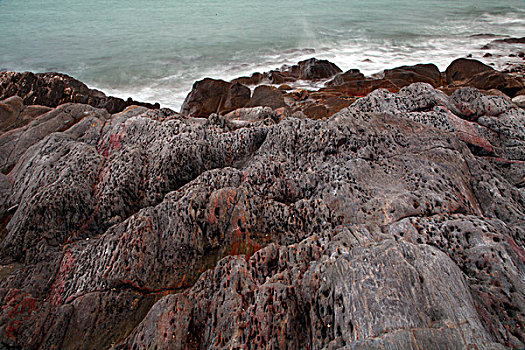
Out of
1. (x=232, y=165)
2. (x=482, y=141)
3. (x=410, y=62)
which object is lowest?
(x=410, y=62)

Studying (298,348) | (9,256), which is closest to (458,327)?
(298,348)

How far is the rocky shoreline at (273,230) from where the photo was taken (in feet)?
12.9

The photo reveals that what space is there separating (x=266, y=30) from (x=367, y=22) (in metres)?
19.3

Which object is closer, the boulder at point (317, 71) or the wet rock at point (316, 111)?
the wet rock at point (316, 111)

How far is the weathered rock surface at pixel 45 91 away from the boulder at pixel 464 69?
71.5 feet

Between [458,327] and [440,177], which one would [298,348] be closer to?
[458,327]

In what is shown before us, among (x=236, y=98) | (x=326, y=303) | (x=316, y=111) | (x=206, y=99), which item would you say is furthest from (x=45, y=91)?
(x=326, y=303)

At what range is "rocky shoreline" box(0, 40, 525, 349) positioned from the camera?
392 centimetres


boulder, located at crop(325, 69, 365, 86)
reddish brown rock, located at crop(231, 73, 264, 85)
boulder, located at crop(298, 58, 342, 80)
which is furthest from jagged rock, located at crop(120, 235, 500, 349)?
reddish brown rock, located at crop(231, 73, 264, 85)

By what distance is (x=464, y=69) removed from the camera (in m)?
21.1

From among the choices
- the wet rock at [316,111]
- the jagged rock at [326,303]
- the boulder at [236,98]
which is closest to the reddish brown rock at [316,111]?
the wet rock at [316,111]

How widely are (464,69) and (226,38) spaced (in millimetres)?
35766

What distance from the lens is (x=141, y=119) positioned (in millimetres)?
8539

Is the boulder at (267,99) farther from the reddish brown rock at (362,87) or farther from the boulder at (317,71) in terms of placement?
the boulder at (317,71)
